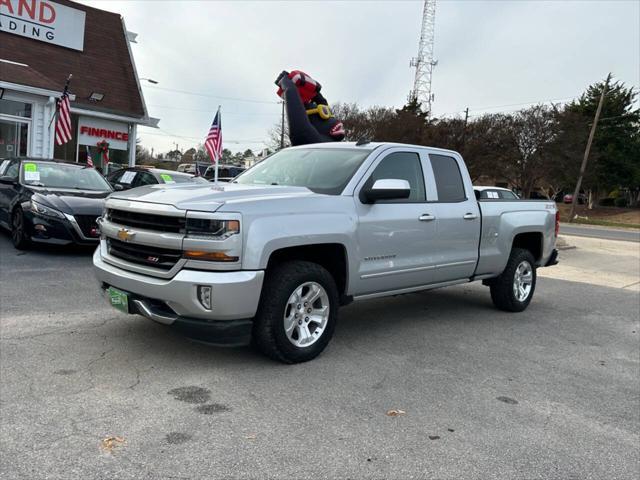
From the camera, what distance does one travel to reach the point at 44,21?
63.4 feet

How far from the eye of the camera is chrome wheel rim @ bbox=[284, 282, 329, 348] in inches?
173

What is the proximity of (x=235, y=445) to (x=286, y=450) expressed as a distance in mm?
294

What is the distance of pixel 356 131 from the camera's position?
150ft

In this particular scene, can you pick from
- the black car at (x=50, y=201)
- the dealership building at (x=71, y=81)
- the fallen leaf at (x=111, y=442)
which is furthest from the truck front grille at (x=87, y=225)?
the dealership building at (x=71, y=81)

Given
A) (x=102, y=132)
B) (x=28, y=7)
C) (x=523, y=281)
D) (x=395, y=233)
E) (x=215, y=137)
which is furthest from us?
(x=102, y=132)

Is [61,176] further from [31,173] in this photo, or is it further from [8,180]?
[8,180]

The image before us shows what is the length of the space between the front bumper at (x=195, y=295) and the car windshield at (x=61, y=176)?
622cm

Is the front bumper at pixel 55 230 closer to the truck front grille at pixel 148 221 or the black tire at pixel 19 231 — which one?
the black tire at pixel 19 231

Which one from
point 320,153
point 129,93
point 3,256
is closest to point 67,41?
point 129,93

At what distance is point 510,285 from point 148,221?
468 cm

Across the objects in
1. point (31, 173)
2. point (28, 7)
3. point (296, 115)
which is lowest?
point (31, 173)

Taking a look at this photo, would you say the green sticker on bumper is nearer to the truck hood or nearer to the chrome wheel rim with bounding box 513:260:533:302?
the truck hood

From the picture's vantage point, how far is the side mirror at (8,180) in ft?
30.3

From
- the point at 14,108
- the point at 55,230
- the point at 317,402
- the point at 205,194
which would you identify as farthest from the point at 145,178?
the point at 317,402
